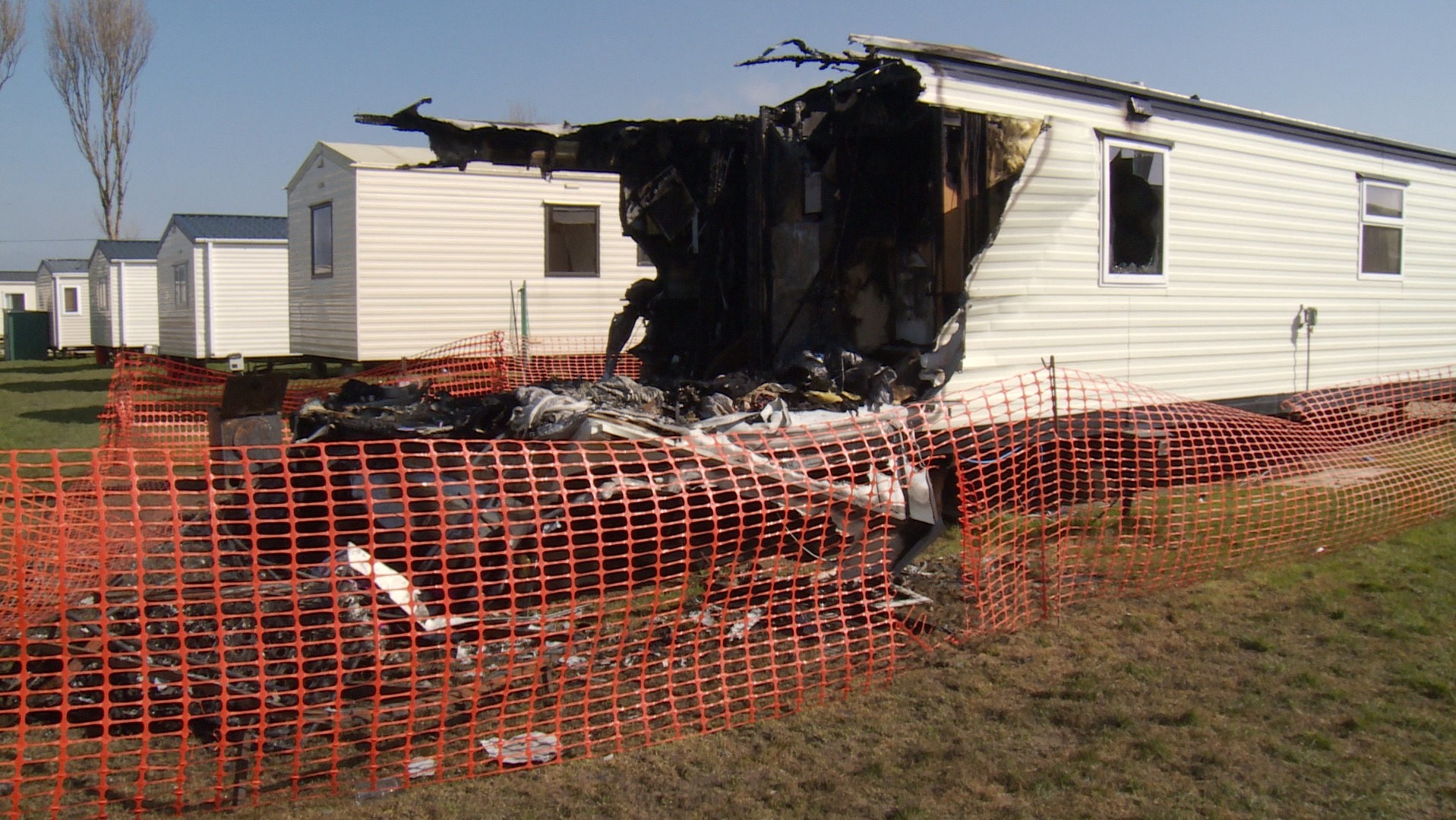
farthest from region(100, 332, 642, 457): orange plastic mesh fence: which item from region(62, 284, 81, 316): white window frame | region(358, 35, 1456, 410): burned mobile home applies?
region(62, 284, 81, 316): white window frame

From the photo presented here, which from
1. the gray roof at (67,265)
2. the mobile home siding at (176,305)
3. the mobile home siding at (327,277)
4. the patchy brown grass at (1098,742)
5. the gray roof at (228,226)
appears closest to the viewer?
the patchy brown grass at (1098,742)

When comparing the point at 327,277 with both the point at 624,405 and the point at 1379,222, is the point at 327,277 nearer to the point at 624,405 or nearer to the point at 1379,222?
the point at 624,405

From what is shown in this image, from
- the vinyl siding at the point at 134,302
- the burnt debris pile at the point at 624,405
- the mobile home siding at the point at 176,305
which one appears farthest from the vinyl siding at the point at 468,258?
the vinyl siding at the point at 134,302

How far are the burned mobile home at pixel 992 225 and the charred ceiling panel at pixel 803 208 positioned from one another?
0.06ft

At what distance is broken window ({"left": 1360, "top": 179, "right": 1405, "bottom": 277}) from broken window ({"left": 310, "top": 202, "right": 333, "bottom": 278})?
42.3ft

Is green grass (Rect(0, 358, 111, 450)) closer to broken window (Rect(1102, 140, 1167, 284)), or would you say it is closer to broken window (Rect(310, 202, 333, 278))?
broken window (Rect(310, 202, 333, 278))

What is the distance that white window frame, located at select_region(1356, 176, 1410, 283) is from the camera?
33.1 feet

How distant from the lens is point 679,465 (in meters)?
5.04

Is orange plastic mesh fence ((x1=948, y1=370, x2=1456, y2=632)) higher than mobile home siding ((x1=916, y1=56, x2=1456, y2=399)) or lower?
lower

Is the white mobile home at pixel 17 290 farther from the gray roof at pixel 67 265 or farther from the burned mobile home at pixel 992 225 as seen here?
the burned mobile home at pixel 992 225

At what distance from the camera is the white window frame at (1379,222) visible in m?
10.1

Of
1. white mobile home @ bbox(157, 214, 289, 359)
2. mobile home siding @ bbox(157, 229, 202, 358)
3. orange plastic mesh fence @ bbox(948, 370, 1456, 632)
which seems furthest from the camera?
mobile home siding @ bbox(157, 229, 202, 358)

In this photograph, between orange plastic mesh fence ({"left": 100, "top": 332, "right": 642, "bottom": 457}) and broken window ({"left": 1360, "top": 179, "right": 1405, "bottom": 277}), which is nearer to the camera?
orange plastic mesh fence ({"left": 100, "top": 332, "right": 642, "bottom": 457})

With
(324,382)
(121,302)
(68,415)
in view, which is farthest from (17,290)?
(324,382)
